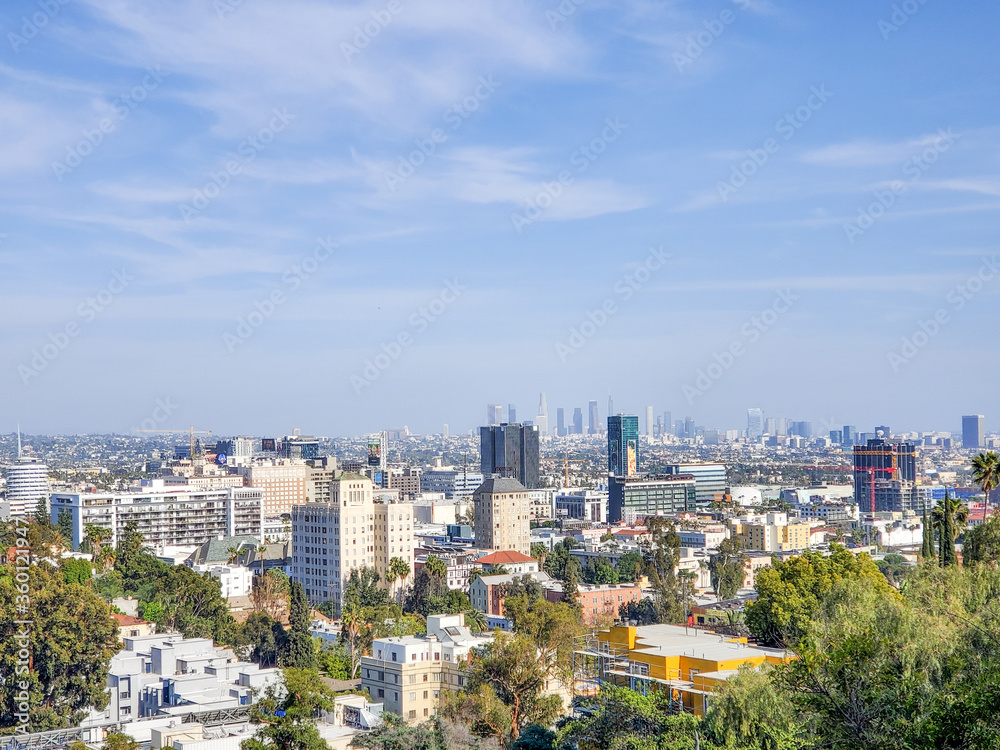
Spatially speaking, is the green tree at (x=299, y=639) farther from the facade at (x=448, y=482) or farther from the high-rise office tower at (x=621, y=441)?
the high-rise office tower at (x=621, y=441)

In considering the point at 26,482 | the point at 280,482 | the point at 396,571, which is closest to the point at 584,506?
the point at 280,482

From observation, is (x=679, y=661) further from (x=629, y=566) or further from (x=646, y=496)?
(x=646, y=496)

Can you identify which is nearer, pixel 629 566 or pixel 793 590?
pixel 793 590

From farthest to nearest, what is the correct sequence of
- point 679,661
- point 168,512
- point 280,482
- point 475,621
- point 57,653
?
point 280,482 → point 168,512 → point 475,621 → point 57,653 → point 679,661

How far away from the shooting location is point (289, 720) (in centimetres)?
2048

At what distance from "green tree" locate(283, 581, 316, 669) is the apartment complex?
1228 inches

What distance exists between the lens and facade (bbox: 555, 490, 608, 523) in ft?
353

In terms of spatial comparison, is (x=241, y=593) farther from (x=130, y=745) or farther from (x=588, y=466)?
(x=588, y=466)

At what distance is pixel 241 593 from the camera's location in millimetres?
54719

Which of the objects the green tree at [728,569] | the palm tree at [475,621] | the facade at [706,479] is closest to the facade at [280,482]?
the facade at [706,479]

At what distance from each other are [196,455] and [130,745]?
115 meters

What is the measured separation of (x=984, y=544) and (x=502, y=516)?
43.6m

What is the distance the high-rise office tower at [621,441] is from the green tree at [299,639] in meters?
101

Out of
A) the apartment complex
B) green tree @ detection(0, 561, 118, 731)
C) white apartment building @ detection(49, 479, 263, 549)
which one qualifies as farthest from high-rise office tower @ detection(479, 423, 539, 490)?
green tree @ detection(0, 561, 118, 731)
